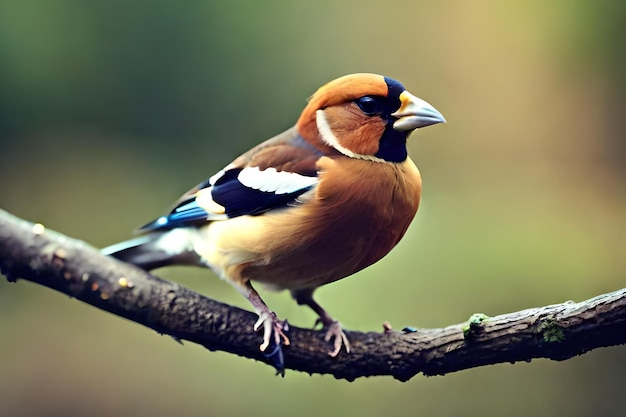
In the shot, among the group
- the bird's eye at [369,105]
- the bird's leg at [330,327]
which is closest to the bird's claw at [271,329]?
the bird's leg at [330,327]

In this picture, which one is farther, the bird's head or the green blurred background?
the green blurred background

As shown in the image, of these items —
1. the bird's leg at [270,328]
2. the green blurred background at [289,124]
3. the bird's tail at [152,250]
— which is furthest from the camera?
the green blurred background at [289,124]

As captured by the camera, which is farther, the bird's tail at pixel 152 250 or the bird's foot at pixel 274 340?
the bird's tail at pixel 152 250

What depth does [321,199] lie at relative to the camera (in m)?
1.60

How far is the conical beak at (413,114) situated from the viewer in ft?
5.04

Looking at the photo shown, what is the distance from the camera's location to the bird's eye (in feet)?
5.43

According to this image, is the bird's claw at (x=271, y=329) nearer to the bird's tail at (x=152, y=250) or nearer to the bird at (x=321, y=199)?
the bird at (x=321, y=199)

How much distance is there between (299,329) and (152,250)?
1.55ft

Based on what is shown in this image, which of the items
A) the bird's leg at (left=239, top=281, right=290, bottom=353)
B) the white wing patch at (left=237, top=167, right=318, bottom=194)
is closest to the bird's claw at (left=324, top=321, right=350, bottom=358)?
the bird's leg at (left=239, top=281, right=290, bottom=353)

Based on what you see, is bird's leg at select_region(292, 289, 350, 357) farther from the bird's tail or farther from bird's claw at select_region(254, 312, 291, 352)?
the bird's tail

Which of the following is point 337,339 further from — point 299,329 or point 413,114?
point 413,114

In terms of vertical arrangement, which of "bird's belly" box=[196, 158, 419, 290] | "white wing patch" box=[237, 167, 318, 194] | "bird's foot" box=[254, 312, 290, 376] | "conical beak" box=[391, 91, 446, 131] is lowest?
"bird's foot" box=[254, 312, 290, 376]

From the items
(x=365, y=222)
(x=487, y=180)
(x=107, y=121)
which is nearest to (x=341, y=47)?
(x=487, y=180)

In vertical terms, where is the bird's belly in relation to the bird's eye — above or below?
below
